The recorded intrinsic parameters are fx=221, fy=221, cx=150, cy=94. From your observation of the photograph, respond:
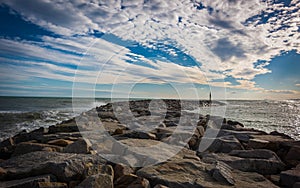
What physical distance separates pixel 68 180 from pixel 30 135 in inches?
175

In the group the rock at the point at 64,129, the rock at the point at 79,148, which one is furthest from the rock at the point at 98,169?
the rock at the point at 64,129

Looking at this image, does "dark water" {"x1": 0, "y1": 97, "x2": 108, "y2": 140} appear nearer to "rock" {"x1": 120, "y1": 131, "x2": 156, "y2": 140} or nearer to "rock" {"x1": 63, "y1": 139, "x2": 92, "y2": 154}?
"rock" {"x1": 120, "y1": 131, "x2": 156, "y2": 140}

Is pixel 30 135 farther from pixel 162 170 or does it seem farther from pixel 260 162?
pixel 260 162

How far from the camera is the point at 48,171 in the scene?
10.0 feet

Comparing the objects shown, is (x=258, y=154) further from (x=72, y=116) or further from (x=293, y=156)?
(x=72, y=116)

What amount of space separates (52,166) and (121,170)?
963 millimetres

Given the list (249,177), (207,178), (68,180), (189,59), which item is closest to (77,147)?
(68,180)

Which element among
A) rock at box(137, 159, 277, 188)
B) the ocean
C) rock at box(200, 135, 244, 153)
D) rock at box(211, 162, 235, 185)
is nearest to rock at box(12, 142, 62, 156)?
rock at box(137, 159, 277, 188)

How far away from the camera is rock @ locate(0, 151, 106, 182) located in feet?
9.92

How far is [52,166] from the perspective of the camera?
3.09m

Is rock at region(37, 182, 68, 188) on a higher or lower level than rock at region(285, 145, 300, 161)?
lower

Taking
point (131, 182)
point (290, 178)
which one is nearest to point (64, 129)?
point (131, 182)

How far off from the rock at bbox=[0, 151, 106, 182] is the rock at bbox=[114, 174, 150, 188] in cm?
48

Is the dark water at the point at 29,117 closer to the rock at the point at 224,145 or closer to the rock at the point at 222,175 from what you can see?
the rock at the point at 224,145
